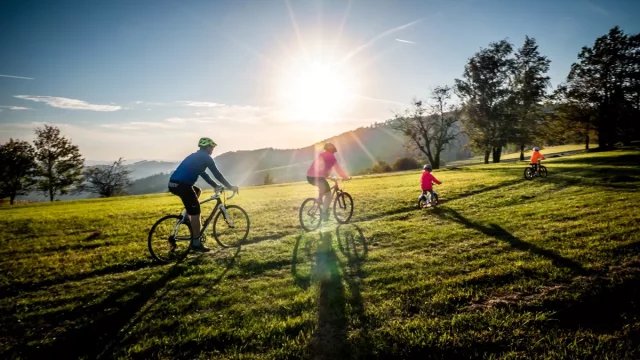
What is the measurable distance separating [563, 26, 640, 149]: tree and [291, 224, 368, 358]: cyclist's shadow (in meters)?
66.2

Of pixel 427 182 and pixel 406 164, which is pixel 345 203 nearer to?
pixel 427 182

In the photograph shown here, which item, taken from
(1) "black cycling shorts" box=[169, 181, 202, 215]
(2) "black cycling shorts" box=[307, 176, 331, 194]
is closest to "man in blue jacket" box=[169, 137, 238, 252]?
(1) "black cycling shorts" box=[169, 181, 202, 215]

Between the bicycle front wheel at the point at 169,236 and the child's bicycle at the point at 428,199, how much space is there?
12.5 m

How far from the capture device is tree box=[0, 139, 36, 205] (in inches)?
2468

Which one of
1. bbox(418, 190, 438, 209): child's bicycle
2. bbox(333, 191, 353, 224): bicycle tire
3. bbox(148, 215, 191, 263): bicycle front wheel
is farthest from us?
bbox(418, 190, 438, 209): child's bicycle

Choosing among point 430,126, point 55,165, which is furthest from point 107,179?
point 430,126

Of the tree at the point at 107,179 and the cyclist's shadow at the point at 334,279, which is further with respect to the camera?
the tree at the point at 107,179

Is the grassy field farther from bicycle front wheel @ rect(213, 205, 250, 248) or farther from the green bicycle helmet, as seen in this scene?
the green bicycle helmet

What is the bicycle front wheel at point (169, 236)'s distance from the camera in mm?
9602

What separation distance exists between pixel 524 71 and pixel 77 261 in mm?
68993

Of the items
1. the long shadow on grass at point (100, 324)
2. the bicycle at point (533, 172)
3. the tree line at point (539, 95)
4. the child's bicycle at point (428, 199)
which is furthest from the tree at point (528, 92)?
the long shadow on grass at point (100, 324)

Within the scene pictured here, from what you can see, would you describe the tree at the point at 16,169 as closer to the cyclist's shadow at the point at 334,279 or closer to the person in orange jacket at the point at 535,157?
the cyclist's shadow at the point at 334,279

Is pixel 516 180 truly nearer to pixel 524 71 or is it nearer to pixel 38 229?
pixel 38 229

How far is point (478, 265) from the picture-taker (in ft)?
26.1
